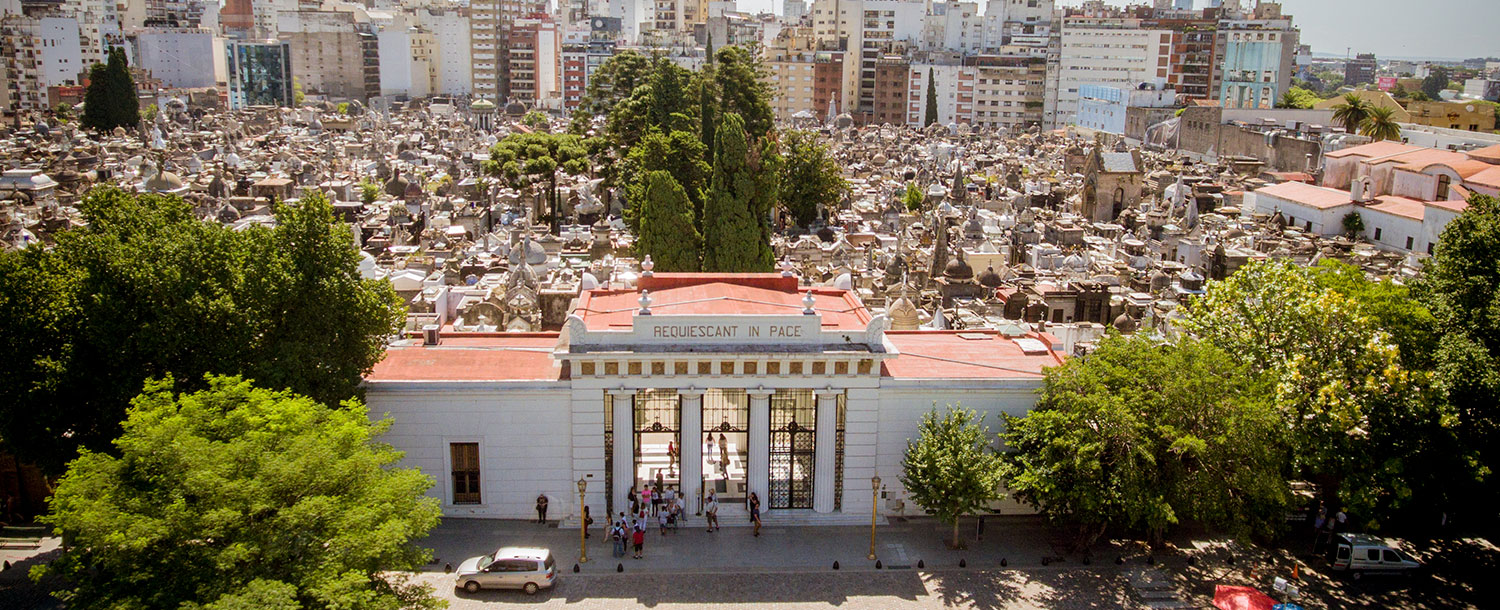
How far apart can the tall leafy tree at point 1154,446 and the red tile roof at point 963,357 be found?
175cm

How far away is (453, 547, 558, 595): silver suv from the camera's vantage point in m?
21.0

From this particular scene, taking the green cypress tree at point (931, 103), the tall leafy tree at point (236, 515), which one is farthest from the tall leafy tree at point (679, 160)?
the green cypress tree at point (931, 103)

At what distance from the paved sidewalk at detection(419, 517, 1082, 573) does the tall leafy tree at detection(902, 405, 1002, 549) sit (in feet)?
3.18

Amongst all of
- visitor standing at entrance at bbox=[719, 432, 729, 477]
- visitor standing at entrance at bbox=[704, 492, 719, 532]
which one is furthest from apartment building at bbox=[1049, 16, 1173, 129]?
visitor standing at entrance at bbox=[704, 492, 719, 532]

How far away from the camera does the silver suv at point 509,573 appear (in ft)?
68.8

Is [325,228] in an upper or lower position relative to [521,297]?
upper

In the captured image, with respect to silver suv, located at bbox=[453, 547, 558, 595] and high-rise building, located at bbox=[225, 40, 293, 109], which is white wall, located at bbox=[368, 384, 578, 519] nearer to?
silver suv, located at bbox=[453, 547, 558, 595]

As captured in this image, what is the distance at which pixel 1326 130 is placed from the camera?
10819 centimetres

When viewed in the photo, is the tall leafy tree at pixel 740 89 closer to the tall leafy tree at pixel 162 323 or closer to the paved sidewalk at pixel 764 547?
the paved sidewalk at pixel 764 547

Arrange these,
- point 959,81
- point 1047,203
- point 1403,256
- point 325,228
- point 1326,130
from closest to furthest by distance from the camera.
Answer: point 325,228 → point 1403,256 → point 1047,203 → point 1326,130 → point 959,81

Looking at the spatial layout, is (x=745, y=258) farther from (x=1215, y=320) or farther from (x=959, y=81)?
(x=959, y=81)

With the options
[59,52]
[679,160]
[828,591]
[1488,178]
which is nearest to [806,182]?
[679,160]

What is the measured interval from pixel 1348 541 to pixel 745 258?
2192 cm

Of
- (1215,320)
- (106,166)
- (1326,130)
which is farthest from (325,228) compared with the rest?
(1326,130)
